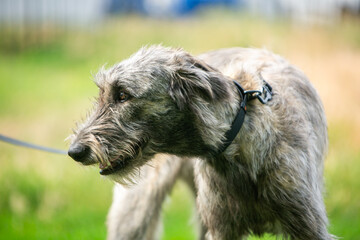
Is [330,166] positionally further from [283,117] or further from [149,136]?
[149,136]

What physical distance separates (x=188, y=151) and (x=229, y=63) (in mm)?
1251

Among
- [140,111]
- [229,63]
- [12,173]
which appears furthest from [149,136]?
[12,173]

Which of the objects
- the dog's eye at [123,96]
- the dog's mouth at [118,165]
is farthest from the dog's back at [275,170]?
the dog's eye at [123,96]

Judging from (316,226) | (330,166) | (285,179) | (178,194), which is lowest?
(178,194)

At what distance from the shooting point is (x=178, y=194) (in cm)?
912

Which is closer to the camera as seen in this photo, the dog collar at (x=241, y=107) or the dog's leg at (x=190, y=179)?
the dog collar at (x=241, y=107)

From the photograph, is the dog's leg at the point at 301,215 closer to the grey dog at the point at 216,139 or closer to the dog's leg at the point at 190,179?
the grey dog at the point at 216,139

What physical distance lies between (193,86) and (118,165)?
0.82 m

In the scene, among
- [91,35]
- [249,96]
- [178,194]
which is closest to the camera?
[249,96]

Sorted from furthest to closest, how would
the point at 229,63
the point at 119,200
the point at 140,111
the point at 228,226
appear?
the point at 119,200
the point at 229,63
the point at 228,226
the point at 140,111

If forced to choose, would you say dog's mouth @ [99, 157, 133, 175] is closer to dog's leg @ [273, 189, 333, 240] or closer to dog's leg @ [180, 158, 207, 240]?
dog's leg @ [273, 189, 333, 240]

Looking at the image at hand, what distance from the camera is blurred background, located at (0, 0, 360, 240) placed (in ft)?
25.7

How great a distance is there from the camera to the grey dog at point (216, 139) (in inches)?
131

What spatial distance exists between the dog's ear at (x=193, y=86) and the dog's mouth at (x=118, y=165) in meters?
0.46
